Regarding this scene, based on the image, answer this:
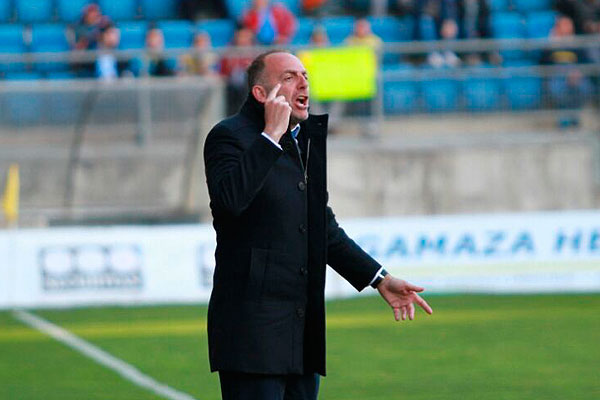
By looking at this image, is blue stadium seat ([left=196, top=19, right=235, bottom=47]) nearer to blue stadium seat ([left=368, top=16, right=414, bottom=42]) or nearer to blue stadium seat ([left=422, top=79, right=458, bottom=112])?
blue stadium seat ([left=368, top=16, right=414, bottom=42])

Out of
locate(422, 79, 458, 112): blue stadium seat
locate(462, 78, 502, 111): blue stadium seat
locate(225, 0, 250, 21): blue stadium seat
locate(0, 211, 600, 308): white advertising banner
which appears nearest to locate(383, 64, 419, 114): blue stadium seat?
locate(422, 79, 458, 112): blue stadium seat

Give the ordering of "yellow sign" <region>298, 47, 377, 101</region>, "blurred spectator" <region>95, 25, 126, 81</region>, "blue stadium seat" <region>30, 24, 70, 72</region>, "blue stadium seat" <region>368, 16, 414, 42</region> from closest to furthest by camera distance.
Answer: "yellow sign" <region>298, 47, 377, 101</region>, "blurred spectator" <region>95, 25, 126, 81</region>, "blue stadium seat" <region>30, 24, 70, 72</region>, "blue stadium seat" <region>368, 16, 414, 42</region>

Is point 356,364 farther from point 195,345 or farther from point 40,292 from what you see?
point 40,292

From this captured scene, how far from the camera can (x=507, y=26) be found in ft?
76.0

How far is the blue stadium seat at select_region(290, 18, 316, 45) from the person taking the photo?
74.5 ft

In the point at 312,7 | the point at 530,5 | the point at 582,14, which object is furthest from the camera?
the point at 530,5

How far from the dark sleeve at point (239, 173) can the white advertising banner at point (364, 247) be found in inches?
522

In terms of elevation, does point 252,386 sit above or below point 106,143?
above

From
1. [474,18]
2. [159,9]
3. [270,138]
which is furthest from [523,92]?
[270,138]

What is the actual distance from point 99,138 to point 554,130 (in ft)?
22.1

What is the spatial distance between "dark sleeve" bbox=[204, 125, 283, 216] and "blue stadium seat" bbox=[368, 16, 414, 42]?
17.8 meters

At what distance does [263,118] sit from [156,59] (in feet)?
49.7

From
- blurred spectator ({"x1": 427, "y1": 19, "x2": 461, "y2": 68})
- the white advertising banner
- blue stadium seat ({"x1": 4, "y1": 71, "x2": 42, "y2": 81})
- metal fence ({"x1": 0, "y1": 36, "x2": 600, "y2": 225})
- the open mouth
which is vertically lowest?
the white advertising banner

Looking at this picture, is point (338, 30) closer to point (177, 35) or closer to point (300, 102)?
point (177, 35)
